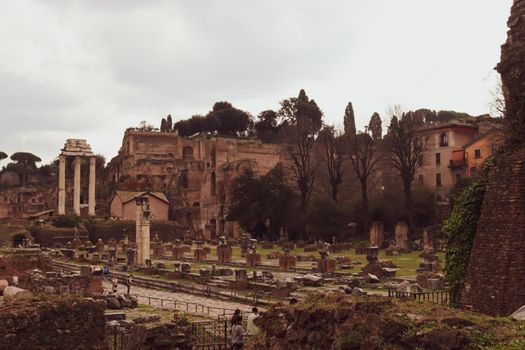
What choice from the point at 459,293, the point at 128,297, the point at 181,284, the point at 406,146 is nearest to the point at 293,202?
the point at 406,146

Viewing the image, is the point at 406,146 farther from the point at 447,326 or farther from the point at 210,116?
the point at 210,116

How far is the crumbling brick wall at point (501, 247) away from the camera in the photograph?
31.4ft

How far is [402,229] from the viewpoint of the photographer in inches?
1602

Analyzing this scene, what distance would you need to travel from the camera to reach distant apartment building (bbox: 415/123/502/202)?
56.6 metres

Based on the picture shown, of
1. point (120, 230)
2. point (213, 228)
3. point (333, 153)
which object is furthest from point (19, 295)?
point (213, 228)

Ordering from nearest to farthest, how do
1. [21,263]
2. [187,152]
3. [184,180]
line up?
[21,263]
[184,180]
[187,152]

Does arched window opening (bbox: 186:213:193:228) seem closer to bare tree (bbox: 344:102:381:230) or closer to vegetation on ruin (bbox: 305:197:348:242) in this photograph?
bare tree (bbox: 344:102:381:230)

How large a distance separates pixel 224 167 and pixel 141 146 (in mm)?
26022

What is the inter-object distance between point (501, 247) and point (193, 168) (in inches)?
3364

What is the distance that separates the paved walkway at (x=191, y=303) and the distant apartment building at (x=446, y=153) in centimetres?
3694

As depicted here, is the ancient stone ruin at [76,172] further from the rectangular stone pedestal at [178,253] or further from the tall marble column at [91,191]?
the rectangular stone pedestal at [178,253]

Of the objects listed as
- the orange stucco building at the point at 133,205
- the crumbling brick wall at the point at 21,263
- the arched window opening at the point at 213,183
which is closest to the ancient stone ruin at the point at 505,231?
the crumbling brick wall at the point at 21,263

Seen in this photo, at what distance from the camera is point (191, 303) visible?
1992cm

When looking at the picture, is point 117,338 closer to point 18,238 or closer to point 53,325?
point 53,325
